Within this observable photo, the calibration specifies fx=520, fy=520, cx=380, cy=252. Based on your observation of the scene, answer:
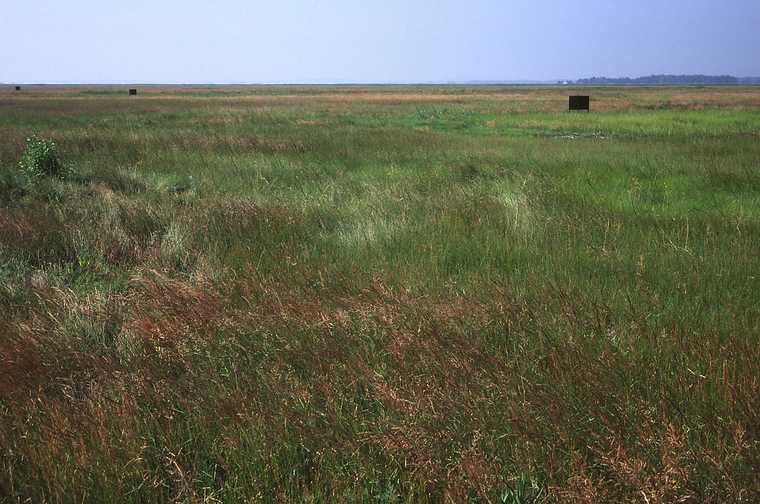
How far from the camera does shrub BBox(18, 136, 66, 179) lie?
9180 mm

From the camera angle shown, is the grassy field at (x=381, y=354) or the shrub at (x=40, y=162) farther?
the shrub at (x=40, y=162)

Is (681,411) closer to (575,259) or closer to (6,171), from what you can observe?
(575,259)

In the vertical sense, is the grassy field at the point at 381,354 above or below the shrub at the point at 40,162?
below

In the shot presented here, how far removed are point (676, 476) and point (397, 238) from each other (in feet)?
12.8

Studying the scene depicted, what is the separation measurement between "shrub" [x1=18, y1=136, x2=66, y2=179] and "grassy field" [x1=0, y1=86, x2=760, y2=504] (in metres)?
2.79

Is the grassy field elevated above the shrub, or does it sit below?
below

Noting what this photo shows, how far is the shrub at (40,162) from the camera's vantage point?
9.18 metres

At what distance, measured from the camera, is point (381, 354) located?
3029mm

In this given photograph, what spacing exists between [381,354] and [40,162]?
9.24 meters

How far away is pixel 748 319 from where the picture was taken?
338 centimetres

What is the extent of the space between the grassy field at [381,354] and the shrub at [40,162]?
9.16 ft

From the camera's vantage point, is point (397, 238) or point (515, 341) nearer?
point (515, 341)

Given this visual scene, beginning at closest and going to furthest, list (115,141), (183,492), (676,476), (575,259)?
(676,476) < (183,492) < (575,259) < (115,141)

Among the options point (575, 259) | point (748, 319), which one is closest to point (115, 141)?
point (575, 259)
